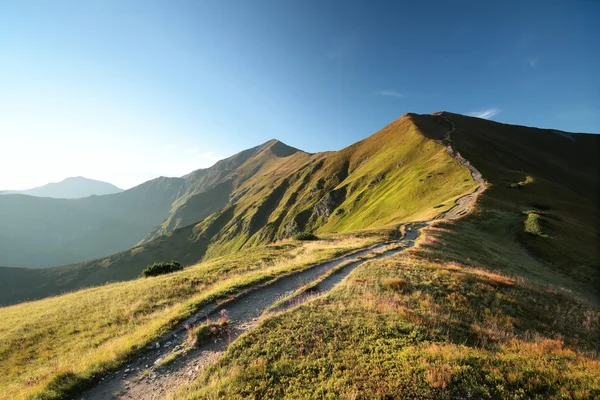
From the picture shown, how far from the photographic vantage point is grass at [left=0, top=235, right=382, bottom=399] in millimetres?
11422

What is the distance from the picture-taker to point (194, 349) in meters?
12.3

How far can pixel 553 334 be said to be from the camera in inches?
587

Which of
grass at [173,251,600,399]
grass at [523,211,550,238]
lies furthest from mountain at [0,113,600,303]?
grass at [173,251,600,399]

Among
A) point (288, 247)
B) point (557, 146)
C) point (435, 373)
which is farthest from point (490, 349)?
point (557, 146)

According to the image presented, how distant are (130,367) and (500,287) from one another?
23.6m

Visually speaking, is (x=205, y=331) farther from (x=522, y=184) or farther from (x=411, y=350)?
(x=522, y=184)

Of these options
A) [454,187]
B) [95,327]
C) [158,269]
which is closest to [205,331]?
[95,327]

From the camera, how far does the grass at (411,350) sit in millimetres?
8391

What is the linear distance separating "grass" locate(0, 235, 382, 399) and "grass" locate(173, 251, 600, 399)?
5320 millimetres

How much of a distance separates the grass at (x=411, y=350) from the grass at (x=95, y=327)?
532 cm

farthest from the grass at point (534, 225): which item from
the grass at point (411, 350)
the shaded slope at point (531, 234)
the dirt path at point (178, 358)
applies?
the dirt path at point (178, 358)

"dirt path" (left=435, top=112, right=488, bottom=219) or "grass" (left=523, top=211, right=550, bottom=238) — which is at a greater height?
"dirt path" (left=435, top=112, right=488, bottom=219)

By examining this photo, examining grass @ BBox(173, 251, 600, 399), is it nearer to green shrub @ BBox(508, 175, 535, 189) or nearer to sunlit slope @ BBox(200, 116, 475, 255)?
sunlit slope @ BBox(200, 116, 475, 255)

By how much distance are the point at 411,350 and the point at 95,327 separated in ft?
63.7
